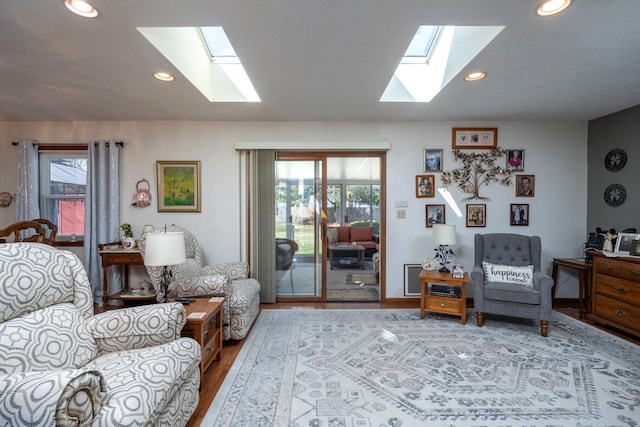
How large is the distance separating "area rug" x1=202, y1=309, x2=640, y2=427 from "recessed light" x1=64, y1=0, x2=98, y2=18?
2524mm

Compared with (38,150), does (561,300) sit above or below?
below

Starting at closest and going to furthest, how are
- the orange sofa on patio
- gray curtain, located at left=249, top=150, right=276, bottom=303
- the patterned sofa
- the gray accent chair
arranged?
the patterned sofa < the gray accent chair < gray curtain, located at left=249, top=150, right=276, bottom=303 < the orange sofa on patio

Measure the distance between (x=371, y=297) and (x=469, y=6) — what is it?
342cm

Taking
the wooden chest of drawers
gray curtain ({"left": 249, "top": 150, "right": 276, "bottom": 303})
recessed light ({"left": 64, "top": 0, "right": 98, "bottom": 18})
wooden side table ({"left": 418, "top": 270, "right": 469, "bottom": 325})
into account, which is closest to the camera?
recessed light ({"left": 64, "top": 0, "right": 98, "bottom": 18})

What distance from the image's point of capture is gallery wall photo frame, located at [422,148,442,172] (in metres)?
3.88

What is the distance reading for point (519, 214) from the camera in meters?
3.87

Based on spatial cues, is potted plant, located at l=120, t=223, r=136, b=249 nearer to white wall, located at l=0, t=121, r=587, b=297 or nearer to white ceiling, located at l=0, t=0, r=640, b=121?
white wall, located at l=0, t=121, r=587, b=297

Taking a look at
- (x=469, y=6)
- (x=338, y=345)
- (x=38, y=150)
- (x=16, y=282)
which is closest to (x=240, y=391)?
(x=338, y=345)

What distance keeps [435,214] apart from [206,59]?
3296mm

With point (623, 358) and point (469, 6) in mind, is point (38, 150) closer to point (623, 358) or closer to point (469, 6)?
point (469, 6)

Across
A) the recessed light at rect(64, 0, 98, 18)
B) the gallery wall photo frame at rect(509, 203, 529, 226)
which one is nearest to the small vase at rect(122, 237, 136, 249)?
the recessed light at rect(64, 0, 98, 18)

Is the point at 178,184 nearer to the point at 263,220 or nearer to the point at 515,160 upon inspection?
the point at 263,220

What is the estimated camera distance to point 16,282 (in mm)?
1365

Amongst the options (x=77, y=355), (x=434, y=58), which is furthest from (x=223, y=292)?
(x=434, y=58)
